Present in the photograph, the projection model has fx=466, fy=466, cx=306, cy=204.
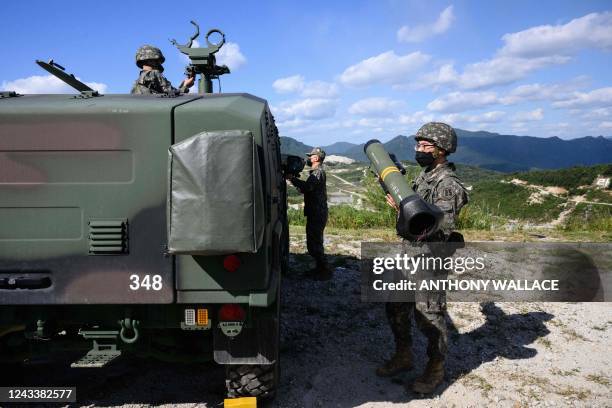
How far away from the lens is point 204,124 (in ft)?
9.17

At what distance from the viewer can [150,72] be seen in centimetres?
515

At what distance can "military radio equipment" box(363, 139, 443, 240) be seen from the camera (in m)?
3.36

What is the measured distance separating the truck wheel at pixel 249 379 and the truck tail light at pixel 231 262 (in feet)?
2.97

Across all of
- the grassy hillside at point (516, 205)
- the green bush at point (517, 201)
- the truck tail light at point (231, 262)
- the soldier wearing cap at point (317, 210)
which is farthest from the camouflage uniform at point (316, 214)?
the green bush at point (517, 201)

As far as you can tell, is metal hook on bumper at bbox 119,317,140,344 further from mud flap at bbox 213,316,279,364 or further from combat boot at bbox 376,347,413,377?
combat boot at bbox 376,347,413,377

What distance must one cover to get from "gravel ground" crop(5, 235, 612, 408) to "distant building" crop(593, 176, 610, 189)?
4198 cm

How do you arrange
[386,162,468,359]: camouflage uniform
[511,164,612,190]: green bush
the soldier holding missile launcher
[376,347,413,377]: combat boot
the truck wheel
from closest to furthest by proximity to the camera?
the truck wheel → the soldier holding missile launcher → [386,162,468,359]: camouflage uniform → [376,347,413,377]: combat boot → [511,164,612,190]: green bush

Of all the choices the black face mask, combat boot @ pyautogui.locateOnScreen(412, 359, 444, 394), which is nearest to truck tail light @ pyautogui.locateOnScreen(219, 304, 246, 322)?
combat boot @ pyautogui.locateOnScreen(412, 359, 444, 394)

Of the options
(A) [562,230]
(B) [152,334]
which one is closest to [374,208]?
(A) [562,230]

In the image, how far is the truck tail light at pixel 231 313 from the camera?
2974 mm

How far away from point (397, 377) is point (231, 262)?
2.15 m

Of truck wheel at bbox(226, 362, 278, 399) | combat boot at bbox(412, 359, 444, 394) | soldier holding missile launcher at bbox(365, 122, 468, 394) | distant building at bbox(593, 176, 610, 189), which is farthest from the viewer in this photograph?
Answer: distant building at bbox(593, 176, 610, 189)

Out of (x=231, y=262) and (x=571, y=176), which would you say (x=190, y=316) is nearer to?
(x=231, y=262)

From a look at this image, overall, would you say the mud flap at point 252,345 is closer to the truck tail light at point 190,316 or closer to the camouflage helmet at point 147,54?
the truck tail light at point 190,316
